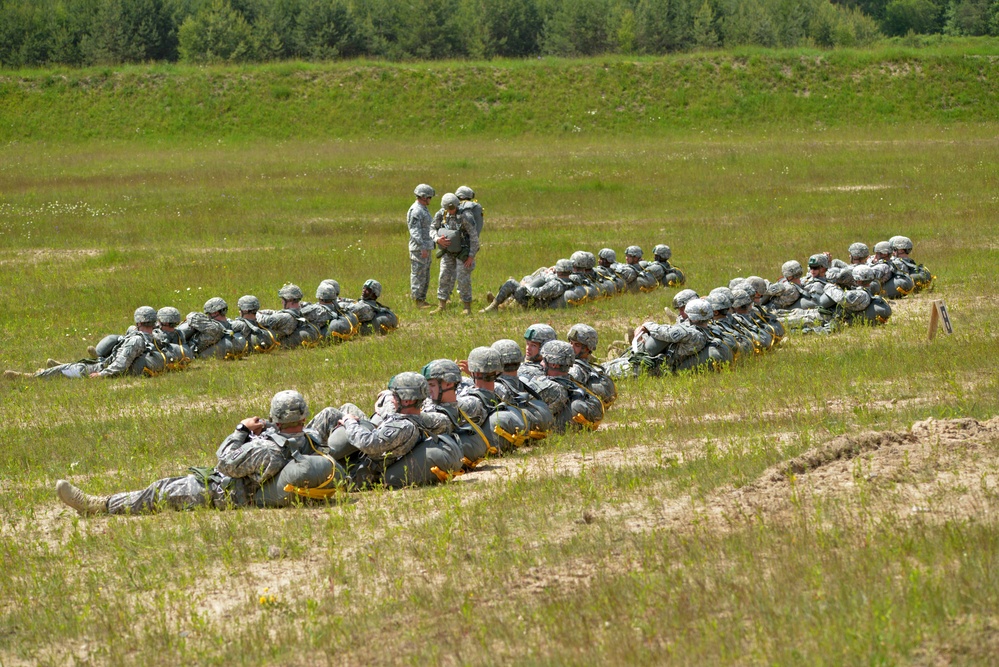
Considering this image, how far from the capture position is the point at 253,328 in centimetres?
2030

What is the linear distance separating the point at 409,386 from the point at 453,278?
11643 millimetres

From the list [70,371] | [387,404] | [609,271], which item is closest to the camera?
[387,404]

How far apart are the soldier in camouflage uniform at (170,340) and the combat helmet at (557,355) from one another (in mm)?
7547

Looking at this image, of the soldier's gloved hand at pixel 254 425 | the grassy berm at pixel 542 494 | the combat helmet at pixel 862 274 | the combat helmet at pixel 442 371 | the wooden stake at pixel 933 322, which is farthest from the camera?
the combat helmet at pixel 862 274

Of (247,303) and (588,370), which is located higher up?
(588,370)

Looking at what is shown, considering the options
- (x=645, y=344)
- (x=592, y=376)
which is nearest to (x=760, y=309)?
(x=645, y=344)

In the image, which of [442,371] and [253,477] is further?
[442,371]

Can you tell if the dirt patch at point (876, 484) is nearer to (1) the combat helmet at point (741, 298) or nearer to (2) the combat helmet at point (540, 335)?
(2) the combat helmet at point (540, 335)

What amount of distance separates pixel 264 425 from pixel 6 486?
131 inches

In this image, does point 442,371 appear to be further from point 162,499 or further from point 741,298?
point 741,298

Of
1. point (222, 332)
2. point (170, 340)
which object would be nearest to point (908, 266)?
point (222, 332)

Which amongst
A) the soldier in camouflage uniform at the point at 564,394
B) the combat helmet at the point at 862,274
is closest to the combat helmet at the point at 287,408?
the soldier in camouflage uniform at the point at 564,394

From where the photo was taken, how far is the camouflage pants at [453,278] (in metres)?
22.9

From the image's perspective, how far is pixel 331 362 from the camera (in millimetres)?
18609
